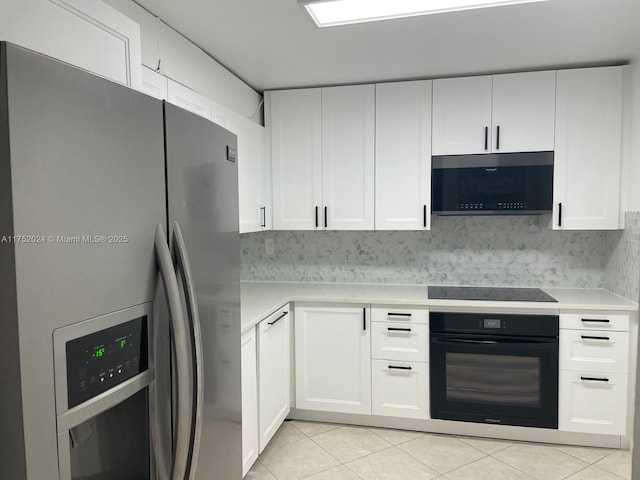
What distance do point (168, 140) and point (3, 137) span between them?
44cm

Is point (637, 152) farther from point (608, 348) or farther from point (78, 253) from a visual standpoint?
point (78, 253)

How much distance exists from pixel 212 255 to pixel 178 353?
37 cm

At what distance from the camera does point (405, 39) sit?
2.30 meters

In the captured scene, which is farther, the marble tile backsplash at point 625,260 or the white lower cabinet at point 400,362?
the white lower cabinet at point 400,362

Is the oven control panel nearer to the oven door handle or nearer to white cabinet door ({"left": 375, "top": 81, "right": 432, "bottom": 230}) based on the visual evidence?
the oven door handle

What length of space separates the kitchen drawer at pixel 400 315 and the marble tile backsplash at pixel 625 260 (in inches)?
47.2

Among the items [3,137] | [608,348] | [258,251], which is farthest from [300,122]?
[3,137]

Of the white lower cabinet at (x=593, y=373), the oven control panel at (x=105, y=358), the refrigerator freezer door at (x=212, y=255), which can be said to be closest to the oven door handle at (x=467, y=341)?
the white lower cabinet at (x=593, y=373)

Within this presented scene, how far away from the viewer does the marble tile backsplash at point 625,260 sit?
262cm

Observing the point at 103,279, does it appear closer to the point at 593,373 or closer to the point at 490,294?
the point at 490,294

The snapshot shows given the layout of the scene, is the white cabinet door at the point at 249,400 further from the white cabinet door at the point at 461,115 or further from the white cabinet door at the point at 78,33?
the white cabinet door at the point at 461,115

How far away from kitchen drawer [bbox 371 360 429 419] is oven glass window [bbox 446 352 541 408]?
0.16m

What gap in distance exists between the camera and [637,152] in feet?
8.64

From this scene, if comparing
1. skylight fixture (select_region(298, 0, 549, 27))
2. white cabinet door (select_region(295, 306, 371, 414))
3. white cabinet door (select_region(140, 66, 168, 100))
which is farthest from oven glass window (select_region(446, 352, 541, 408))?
white cabinet door (select_region(140, 66, 168, 100))
